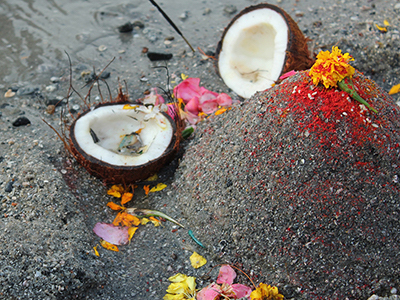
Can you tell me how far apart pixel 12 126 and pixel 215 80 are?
1.67 m

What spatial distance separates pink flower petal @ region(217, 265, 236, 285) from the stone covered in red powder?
63mm

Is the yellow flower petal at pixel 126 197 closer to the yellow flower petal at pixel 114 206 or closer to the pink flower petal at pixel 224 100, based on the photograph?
the yellow flower petal at pixel 114 206

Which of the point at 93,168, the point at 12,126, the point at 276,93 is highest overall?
the point at 276,93

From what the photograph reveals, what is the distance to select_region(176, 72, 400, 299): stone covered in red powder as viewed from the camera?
178 cm

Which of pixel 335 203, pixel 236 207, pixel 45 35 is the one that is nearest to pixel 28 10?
pixel 45 35

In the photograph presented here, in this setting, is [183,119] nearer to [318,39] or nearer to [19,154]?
[19,154]

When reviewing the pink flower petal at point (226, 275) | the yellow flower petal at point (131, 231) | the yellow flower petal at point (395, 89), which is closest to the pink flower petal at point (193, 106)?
the yellow flower petal at point (131, 231)

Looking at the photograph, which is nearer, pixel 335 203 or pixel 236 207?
pixel 335 203

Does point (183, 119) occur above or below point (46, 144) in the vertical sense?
above

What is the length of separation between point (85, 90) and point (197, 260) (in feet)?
6.28

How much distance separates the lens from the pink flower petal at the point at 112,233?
86.3 inches

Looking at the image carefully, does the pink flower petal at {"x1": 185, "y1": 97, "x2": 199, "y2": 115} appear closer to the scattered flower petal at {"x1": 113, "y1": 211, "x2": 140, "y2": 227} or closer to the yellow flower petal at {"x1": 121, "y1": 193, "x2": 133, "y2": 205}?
the yellow flower petal at {"x1": 121, "y1": 193, "x2": 133, "y2": 205}

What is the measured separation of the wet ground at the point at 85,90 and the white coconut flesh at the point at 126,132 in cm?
24

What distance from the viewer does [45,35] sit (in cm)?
379
